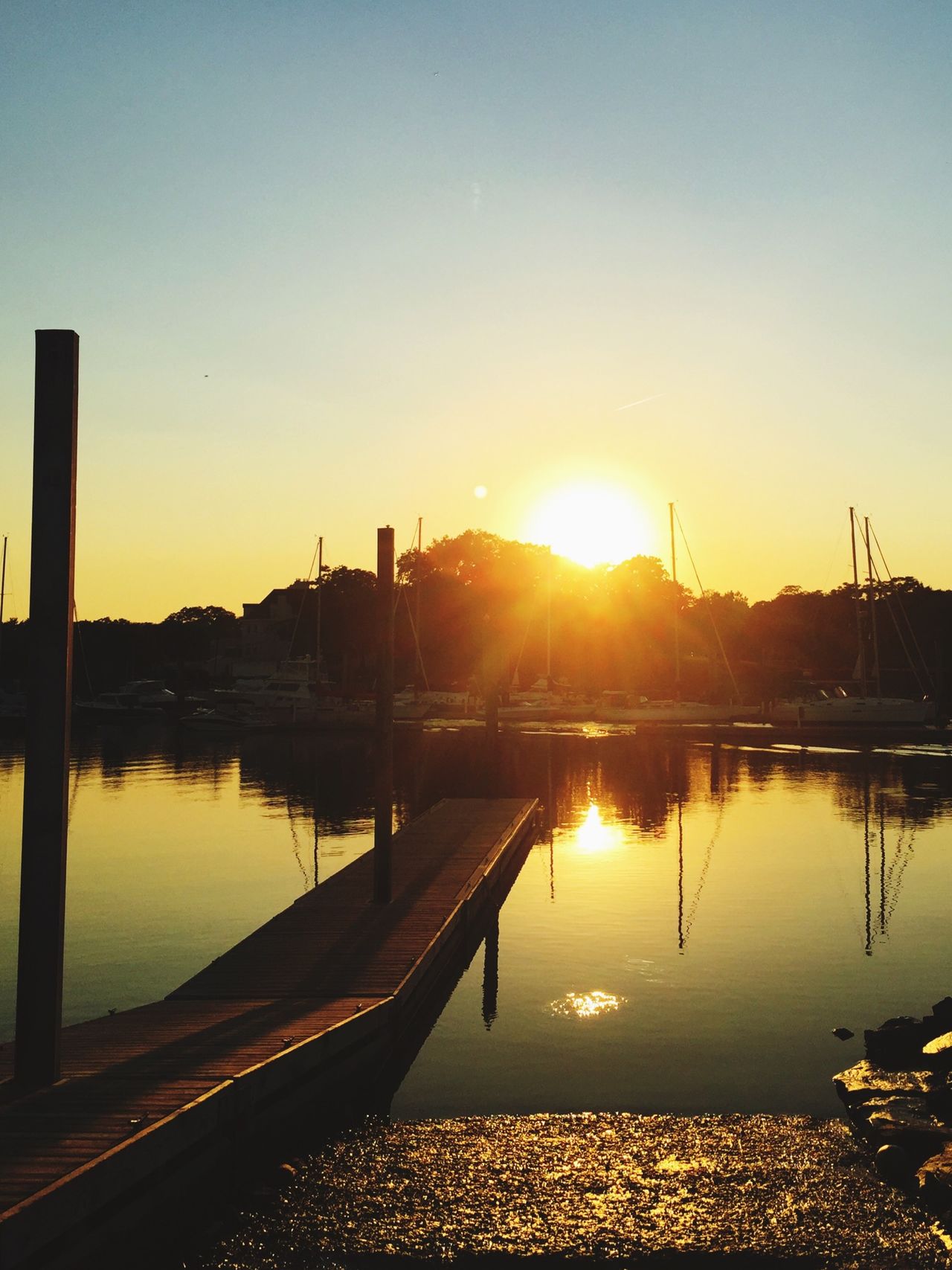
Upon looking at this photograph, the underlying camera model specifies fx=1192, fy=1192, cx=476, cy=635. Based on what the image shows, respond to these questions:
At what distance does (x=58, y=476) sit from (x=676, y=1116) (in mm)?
7176

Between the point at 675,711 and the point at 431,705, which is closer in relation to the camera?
the point at 675,711

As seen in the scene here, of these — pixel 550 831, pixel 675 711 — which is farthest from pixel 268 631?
pixel 550 831

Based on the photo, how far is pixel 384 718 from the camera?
1548cm

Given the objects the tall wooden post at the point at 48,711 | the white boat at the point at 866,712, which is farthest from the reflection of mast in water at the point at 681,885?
the white boat at the point at 866,712

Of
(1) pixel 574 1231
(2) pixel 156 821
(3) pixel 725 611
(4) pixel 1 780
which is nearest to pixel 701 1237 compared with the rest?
(1) pixel 574 1231

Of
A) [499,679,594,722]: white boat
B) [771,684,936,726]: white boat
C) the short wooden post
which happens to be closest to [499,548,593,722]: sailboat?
[499,679,594,722]: white boat

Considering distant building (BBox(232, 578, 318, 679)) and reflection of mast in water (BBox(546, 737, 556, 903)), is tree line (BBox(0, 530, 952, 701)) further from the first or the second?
reflection of mast in water (BBox(546, 737, 556, 903))

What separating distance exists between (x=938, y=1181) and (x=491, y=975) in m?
8.26

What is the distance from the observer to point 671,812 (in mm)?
34688

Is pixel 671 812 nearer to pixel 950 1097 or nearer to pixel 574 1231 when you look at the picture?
pixel 950 1097

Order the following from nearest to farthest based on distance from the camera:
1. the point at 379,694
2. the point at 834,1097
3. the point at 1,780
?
the point at 834,1097, the point at 379,694, the point at 1,780

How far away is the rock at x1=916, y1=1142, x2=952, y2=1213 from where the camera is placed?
785cm

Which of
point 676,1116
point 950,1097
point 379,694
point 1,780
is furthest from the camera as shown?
point 1,780

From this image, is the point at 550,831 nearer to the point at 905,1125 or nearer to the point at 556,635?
the point at 905,1125
